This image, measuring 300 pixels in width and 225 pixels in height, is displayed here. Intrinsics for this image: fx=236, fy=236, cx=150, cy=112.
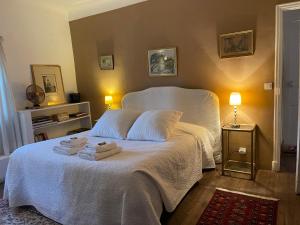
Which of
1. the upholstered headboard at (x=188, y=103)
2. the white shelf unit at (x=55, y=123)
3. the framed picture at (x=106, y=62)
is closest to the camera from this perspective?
the upholstered headboard at (x=188, y=103)

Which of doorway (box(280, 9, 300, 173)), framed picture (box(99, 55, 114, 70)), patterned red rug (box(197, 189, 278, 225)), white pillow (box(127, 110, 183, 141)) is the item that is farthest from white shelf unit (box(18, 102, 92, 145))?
doorway (box(280, 9, 300, 173))

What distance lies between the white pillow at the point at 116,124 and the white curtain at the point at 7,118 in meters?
1.31

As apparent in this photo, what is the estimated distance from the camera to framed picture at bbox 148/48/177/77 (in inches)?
145

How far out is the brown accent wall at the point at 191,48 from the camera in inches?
121

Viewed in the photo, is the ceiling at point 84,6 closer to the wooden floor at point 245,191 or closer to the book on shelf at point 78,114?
the book on shelf at point 78,114

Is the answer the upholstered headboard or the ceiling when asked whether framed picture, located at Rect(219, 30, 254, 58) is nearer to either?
the upholstered headboard

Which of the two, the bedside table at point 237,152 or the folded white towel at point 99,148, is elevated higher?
the folded white towel at point 99,148

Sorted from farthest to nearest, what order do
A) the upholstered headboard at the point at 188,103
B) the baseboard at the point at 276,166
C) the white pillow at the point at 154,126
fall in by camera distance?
the upholstered headboard at the point at 188,103, the baseboard at the point at 276,166, the white pillow at the point at 154,126

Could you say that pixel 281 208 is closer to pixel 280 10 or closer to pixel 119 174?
pixel 119 174

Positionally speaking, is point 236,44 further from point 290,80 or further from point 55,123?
point 55,123

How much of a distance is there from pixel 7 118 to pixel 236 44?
3.49 meters

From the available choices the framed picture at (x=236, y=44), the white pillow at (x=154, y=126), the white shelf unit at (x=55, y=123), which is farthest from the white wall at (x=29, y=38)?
the framed picture at (x=236, y=44)

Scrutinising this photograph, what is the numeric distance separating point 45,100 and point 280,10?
382cm

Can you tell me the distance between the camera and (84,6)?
4.38 meters
